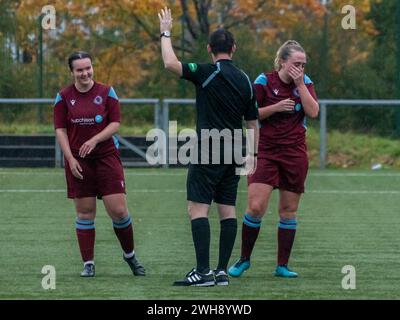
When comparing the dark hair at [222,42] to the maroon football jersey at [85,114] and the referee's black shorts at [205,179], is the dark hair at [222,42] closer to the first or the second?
the referee's black shorts at [205,179]

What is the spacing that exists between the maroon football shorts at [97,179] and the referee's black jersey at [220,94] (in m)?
0.82

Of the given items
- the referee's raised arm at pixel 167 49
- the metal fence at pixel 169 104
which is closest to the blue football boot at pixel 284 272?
the referee's raised arm at pixel 167 49

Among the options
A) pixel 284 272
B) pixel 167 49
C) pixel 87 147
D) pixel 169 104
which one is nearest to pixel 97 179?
pixel 87 147

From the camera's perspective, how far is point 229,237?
886 centimetres

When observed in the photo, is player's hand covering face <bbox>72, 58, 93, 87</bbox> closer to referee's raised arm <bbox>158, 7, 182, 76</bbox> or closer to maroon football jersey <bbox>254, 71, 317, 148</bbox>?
referee's raised arm <bbox>158, 7, 182, 76</bbox>

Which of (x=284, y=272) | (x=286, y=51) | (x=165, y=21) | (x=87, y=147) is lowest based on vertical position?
(x=284, y=272)

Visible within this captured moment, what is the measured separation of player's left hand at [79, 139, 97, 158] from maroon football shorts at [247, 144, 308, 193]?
1.25m

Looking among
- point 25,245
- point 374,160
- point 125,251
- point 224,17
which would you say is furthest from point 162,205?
point 224,17

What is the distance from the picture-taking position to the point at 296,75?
29.3 feet

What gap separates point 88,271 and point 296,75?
216cm

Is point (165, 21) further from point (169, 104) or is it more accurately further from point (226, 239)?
point (169, 104)

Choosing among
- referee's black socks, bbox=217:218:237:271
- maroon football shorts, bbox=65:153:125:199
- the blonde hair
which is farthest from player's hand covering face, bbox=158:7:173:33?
referee's black socks, bbox=217:218:237:271

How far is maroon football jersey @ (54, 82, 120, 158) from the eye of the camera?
29.6 feet
